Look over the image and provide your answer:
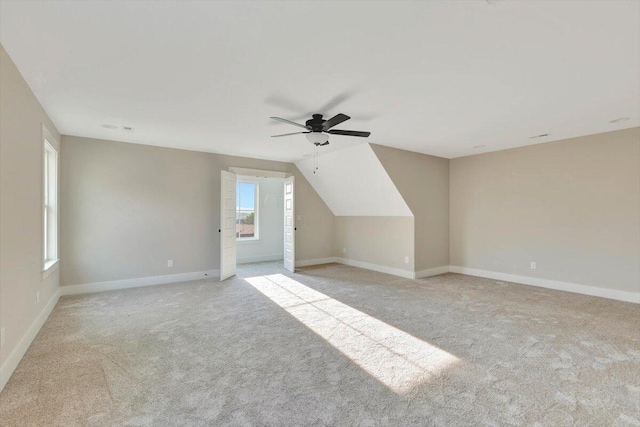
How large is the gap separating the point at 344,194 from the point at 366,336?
400 centimetres

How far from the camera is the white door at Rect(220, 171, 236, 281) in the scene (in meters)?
5.45

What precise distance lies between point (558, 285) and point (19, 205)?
6.99 metres

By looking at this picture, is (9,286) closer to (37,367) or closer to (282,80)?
(37,367)

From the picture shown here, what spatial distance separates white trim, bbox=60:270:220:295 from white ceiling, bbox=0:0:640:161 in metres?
2.45

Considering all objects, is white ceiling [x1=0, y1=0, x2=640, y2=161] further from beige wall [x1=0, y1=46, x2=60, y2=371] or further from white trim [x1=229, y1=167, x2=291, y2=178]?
white trim [x1=229, y1=167, x2=291, y2=178]

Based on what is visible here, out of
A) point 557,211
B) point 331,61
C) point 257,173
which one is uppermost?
point 331,61

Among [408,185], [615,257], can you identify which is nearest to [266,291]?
[408,185]

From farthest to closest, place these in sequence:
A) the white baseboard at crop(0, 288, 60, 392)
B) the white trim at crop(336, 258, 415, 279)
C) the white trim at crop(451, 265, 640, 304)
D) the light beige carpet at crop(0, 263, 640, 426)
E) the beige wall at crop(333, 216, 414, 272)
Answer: the beige wall at crop(333, 216, 414, 272)
the white trim at crop(336, 258, 415, 279)
the white trim at crop(451, 265, 640, 304)
the white baseboard at crop(0, 288, 60, 392)
the light beige carpet at crop(0, 263, 640, 426)

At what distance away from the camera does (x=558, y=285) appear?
4.83m

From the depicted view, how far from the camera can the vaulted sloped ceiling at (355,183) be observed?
17.8 feet

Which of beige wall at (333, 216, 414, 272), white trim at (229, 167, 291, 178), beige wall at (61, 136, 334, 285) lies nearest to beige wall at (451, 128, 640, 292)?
beige wall at (333, 216, 414, 272)

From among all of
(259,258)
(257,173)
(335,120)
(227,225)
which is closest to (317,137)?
(335,120)

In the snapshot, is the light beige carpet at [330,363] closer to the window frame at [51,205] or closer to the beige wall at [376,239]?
the window frame at [51,205]

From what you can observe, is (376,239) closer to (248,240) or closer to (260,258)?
(260,258)
